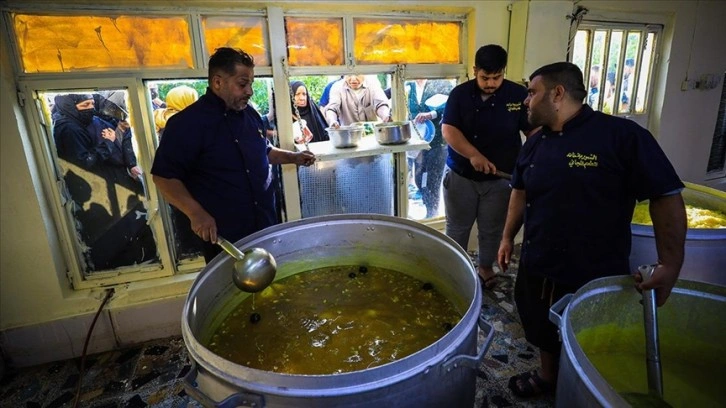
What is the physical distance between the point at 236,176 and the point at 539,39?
9.97 ft

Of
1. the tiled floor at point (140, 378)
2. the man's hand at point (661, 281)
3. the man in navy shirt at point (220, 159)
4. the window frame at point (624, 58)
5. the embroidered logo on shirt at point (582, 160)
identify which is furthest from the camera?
the window frame at point (624, 58)

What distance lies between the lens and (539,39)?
3.57 metres

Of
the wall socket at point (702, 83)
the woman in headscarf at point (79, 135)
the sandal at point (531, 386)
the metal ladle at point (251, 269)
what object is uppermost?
the wall socket at point (702, 83)

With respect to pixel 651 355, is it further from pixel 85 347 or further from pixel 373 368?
pixel 85 347

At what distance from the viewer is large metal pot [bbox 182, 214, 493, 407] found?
1037 millimetres

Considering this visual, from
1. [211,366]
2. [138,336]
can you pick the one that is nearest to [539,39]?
[211,366]

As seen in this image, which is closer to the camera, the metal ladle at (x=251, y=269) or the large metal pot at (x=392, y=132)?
the metal ladle at (x=251, y=269)

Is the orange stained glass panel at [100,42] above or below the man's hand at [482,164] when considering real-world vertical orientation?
above

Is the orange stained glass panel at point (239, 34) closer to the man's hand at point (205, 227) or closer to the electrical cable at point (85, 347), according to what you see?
the man's hand at point (205, 227)

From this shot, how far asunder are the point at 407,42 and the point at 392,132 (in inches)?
34.0

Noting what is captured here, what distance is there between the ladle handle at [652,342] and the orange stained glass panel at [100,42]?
3046mm

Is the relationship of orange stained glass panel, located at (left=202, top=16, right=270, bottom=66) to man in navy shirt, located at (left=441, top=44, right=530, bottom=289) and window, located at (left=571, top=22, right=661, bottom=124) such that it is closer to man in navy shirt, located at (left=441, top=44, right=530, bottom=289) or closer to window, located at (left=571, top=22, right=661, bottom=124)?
man in navy shirt, located at (left=441, top=44, right=530, bottom=289)

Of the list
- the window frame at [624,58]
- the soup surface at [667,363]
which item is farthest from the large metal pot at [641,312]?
the window frame at [624,58]

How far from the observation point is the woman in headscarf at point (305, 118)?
3.34 meters
